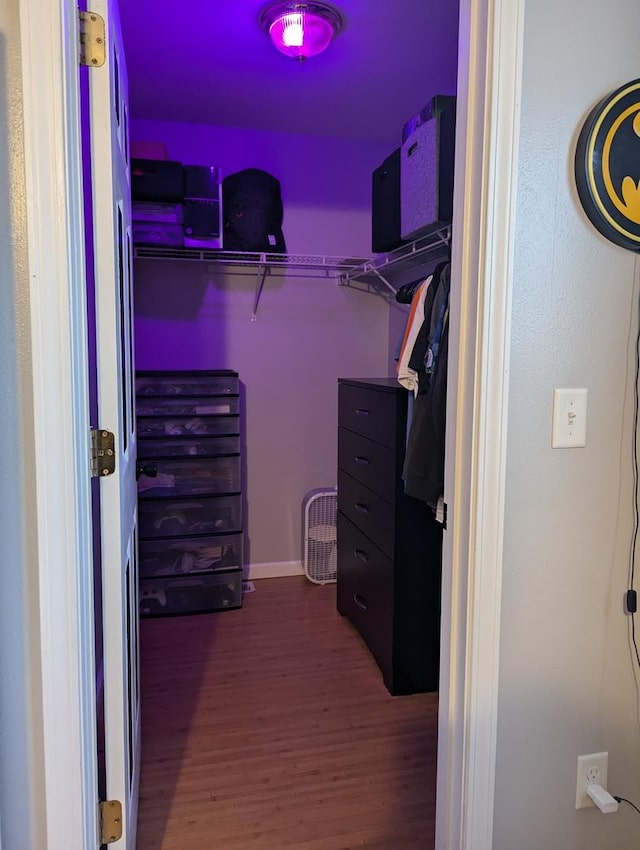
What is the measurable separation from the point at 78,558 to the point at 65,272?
0.48m

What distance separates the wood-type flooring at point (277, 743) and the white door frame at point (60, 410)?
681 millimetres

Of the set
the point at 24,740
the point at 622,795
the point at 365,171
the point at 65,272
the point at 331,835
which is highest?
the point at 365,171

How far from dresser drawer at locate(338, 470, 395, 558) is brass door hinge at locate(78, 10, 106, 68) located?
5.48 ft

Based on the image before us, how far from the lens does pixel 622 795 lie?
132cm

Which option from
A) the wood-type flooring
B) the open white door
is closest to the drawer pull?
the wood-type flooring

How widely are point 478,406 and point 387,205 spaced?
1.68m

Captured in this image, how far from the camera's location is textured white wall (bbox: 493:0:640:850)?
1151 mm

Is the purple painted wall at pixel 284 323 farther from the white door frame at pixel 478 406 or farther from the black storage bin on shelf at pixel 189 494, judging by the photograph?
the white door frame at pixel 478 406

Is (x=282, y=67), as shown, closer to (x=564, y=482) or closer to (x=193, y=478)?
(x=193, y=478)

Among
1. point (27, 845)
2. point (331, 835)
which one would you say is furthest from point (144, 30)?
point (331, 835)

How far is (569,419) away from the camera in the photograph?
1.21 m

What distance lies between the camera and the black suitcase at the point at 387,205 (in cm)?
245

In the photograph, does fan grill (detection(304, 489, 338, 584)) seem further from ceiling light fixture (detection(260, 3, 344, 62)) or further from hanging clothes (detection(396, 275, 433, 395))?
ceiling light fixture (detection(260, 3, 344, 62))

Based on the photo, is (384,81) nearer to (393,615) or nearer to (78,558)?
(393,615)
